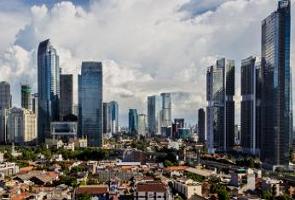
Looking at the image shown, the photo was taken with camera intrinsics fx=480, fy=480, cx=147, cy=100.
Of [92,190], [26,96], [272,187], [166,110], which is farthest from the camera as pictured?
[166,110]

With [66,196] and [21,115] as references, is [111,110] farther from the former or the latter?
[66,196]

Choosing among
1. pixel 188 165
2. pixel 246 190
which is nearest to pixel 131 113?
pixel 188 165

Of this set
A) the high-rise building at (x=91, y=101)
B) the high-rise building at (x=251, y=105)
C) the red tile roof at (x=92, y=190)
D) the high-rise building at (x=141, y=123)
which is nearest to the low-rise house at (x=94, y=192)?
the red tile roof at (x=92, y=190)

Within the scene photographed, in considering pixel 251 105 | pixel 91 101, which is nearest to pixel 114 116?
pixel 91 101

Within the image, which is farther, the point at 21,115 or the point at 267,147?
the point at 21,115

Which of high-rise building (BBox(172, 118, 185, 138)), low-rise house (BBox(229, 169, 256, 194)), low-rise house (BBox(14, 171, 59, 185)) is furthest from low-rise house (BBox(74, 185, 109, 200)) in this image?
high-rise building (BBox(172, 118, 185, 138))

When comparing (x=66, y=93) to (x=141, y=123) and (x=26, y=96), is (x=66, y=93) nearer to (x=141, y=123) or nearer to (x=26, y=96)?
(x=26, y=96)
